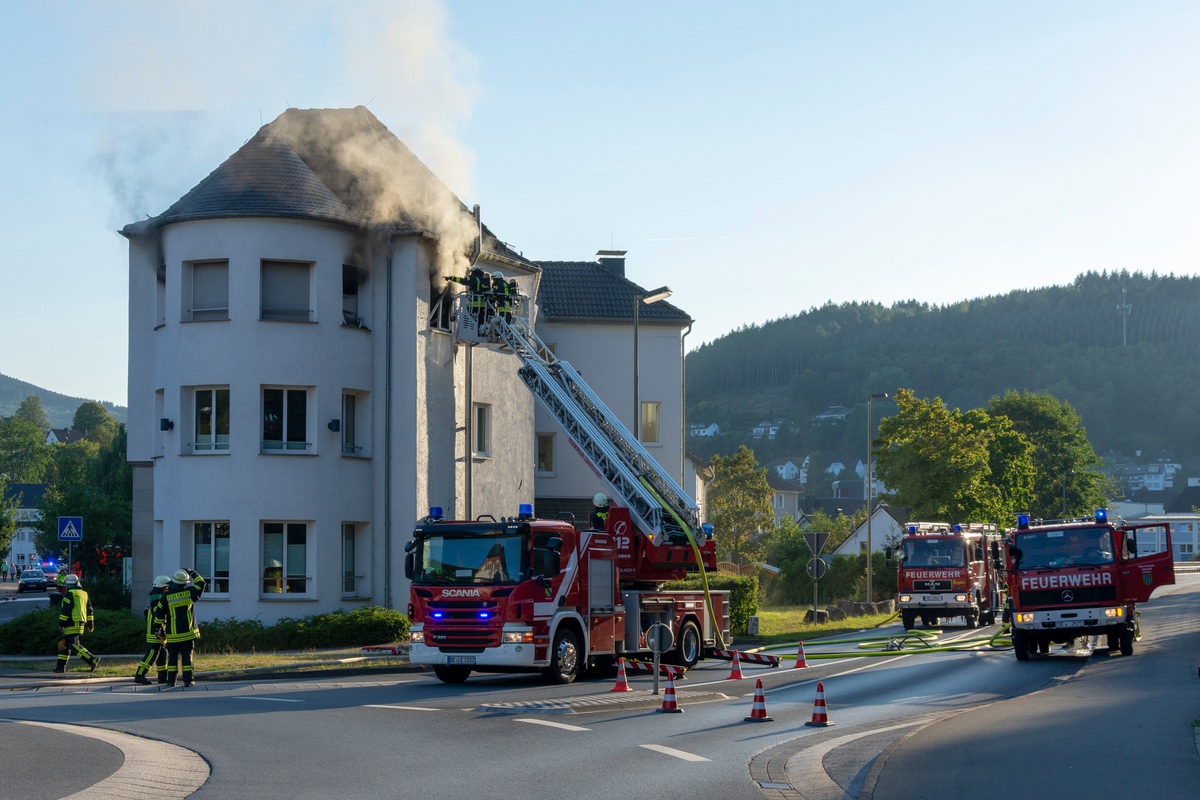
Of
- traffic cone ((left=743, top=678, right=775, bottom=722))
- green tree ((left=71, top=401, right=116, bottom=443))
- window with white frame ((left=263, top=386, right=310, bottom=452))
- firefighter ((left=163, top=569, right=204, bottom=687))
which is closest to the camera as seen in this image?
traffic cone ((left=743, top=678, right=775, bottom=722))

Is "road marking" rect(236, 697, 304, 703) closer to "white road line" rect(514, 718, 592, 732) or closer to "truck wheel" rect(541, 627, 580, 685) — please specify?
"white road line" rect(514, 718, 592, 732)

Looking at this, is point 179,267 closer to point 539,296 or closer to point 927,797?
point 539,296

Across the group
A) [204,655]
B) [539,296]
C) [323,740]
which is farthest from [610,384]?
[323,740]

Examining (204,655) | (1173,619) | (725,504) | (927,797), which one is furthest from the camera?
(725,504)

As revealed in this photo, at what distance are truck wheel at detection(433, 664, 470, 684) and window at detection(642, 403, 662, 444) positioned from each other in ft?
77.5

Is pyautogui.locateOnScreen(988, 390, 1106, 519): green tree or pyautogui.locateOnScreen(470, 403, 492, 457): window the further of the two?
pyautogui.locateOnScreen(988, 390, 1106, 519): green tree

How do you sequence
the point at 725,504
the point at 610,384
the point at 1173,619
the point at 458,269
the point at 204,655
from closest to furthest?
the point at 204,655 → the point at 458,269 → the point at 1173,619 → the point at 610,384 → the point at 725,504

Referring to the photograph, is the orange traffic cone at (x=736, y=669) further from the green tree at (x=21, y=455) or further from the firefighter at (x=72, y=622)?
the green tree at (x=21, y=455)

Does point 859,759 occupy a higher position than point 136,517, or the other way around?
point 136,517

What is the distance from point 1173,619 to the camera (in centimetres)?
3938

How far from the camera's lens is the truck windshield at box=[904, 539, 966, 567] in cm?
3769

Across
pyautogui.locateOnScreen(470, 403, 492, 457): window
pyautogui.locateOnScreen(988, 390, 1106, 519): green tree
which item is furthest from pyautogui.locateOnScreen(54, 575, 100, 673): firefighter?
pyautogui.locateOnScreen(988, 390, 1106, 519): green tree

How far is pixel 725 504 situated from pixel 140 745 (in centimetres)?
→ 6937

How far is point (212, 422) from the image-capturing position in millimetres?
29859
